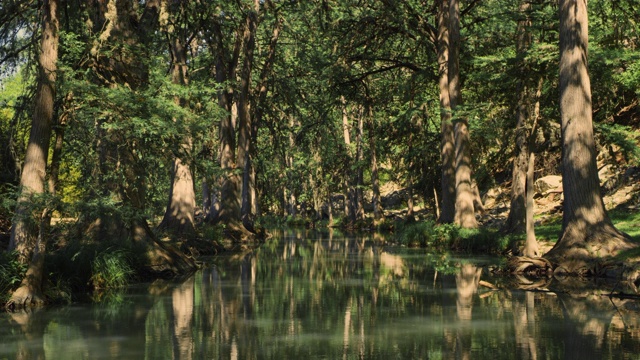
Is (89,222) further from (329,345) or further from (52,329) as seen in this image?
(329,345)

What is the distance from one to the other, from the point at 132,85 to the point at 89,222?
12.6 ft

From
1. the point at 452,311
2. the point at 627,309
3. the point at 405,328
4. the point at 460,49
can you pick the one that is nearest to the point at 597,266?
the point at 627,309

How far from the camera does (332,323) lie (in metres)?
12.1

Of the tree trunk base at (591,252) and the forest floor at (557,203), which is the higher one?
the forest floor at (557,203)

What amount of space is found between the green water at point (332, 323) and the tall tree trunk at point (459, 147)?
10944mm

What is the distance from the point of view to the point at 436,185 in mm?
41875

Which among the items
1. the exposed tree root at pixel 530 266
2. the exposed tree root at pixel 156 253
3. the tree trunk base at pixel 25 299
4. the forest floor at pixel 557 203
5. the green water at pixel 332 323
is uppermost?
the forest floor at pixel 557 203

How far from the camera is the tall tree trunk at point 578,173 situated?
18.5 meters

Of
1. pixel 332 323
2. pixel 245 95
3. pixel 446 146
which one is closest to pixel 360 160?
pixel 245 95

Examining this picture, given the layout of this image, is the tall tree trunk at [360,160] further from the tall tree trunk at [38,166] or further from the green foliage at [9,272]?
the green foliage at [9,272]

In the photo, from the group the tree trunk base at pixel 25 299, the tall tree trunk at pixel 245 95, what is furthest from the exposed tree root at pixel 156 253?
the tall tree trunk at pixel 245 95

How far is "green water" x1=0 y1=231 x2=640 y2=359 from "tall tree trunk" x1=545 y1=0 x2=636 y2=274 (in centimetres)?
211

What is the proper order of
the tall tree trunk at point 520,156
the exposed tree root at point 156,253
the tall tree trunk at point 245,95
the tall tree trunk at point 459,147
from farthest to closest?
the tall tree trunk at point 245,95
the tall tree trunk at point 459,147
the tall tree trunk at point 520,156
the exposed tree root at point 156,253

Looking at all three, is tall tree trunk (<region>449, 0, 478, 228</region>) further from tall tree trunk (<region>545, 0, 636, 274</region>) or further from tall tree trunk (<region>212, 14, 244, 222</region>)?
tall tree trunk (<region>212, 14, 244, 222</region>)
